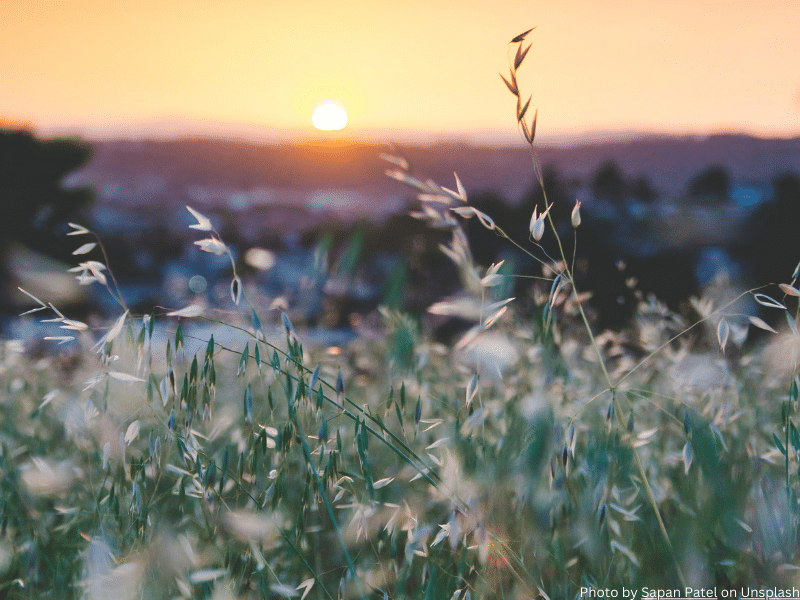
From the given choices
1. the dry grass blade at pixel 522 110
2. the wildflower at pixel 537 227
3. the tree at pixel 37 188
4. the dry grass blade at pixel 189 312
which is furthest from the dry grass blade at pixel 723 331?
the tree at pixel 37 188

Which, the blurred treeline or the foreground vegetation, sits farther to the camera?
the blurred treeline

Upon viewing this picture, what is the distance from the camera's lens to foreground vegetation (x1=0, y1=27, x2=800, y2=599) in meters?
0.84

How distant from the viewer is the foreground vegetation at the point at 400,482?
84cm

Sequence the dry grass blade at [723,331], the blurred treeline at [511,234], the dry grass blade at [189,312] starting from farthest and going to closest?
the blurred treeline at [511,234]
the dry grass blade at [723,331]
the dry grass blade at [189,312]

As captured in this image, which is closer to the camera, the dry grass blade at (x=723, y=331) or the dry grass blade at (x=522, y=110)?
the dry grass blade at (x=522, y=110)

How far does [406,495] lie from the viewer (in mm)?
1310

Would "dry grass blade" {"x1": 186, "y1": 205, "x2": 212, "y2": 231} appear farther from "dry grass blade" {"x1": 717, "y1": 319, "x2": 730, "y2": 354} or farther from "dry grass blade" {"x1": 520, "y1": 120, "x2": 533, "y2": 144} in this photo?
"dry grass blade" {"x1": 717, "y1": 319, "x2": 730, "y2": 354}

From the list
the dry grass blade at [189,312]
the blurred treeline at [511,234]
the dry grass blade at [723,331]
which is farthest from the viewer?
the blurred treeline at [511,234]

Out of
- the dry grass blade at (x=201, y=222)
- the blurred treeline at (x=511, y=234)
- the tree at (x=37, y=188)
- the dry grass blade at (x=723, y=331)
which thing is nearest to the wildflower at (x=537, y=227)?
the dry grass blade at (x=723, y=331)

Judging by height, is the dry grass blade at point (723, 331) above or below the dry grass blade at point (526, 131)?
below

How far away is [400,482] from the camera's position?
139 centimetres

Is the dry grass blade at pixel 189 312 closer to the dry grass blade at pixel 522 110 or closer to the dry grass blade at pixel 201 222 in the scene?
the dry grass blade at pixel 201 222

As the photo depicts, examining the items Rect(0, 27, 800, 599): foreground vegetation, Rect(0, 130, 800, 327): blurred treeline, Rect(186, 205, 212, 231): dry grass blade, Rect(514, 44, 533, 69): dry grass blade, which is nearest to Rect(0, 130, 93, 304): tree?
Rect(0, 130, 800, 327): blurred treeline

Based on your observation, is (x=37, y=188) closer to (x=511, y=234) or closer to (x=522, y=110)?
(x=511, y=234)
